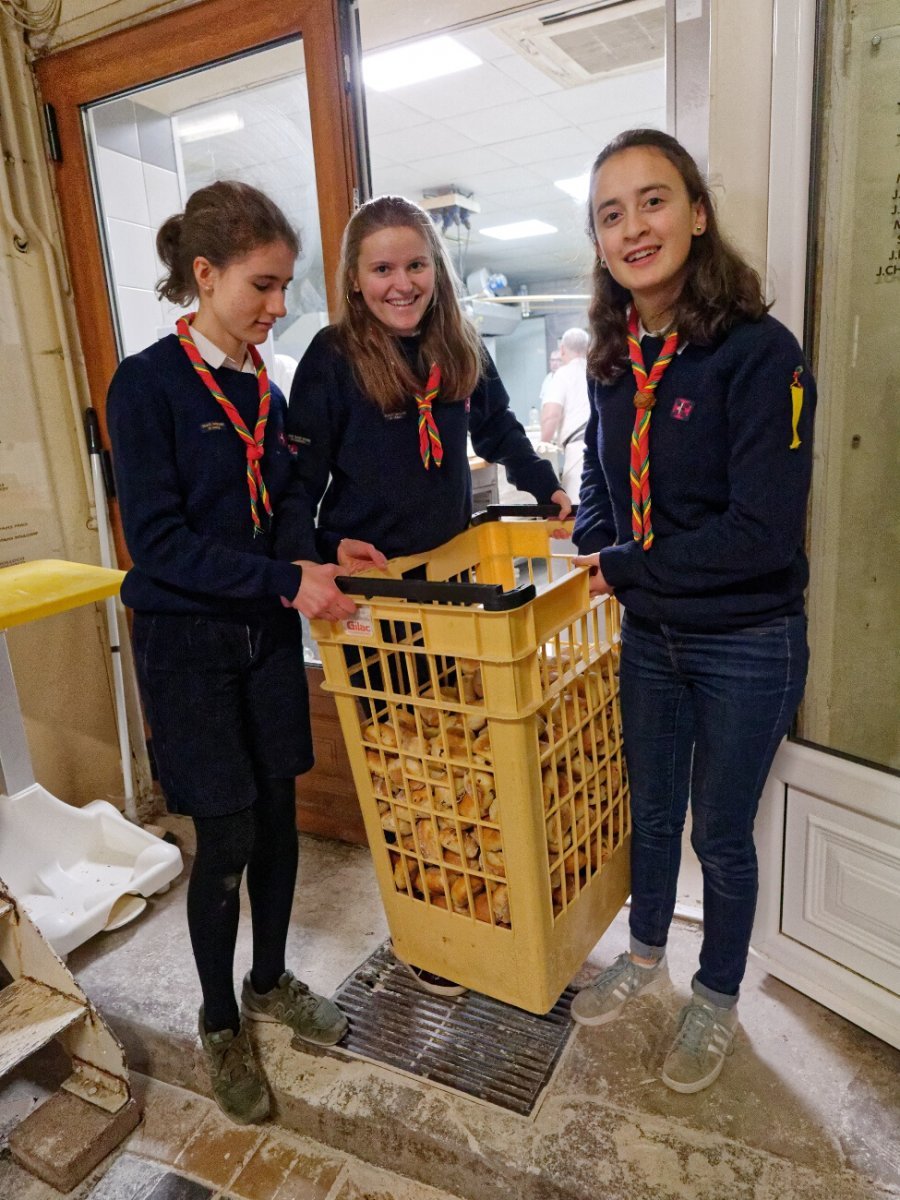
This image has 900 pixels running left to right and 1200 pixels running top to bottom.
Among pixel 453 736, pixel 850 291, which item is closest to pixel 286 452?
pixel 453 736

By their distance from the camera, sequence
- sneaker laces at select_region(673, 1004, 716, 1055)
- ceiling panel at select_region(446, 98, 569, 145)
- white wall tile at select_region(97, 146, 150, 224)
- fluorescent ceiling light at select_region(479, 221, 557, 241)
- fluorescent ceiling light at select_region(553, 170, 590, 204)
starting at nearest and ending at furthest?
sneaker laces at select_region(673, 1004, 716, 1055) → white wall tile at select_region(97, 146, 150, 224) → ceiling panel at select_region(446, 98, 569, 145) → fluorescent ceiling light at select_region(553, 170, 590, 204) → fluorescent ceiling light at select_region(479, 221, 557, 241)

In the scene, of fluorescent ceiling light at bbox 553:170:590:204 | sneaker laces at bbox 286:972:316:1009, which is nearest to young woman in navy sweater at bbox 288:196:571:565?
sneaker laces at bbox 286:972:316:1009

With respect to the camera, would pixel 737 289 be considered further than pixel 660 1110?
No

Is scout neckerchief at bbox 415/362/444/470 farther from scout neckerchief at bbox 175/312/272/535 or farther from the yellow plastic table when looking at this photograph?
the yellow plastic table

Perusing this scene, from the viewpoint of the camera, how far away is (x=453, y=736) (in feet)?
4.85

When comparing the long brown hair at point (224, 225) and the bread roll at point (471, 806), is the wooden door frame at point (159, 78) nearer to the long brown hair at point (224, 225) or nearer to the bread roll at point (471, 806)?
the long brown hair at point (224, 225)

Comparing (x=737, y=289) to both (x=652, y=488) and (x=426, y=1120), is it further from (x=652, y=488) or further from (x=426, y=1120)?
(x=426, y=1120)

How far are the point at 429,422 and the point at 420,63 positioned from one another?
3.38 m

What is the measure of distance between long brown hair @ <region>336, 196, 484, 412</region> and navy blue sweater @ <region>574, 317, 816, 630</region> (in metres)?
0.35

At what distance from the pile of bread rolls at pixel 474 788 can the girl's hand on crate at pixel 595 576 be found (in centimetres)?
15

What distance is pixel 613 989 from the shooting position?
1758 mm

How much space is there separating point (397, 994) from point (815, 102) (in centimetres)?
205

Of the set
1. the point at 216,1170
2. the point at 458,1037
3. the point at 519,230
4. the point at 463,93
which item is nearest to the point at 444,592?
the point at 458,1037

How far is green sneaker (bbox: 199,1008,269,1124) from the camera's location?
1638mm
